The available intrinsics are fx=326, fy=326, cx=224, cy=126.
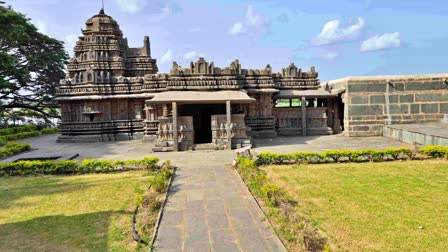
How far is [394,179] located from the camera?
8977 mm

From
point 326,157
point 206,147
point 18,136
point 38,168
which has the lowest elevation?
point 38,168

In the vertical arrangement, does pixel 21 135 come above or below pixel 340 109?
below

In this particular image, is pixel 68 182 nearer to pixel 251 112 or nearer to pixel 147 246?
pixel 147 246

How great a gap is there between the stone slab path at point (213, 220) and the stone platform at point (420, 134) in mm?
9346

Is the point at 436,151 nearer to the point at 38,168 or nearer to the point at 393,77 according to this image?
the point at 393,77

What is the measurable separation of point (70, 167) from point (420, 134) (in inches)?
577

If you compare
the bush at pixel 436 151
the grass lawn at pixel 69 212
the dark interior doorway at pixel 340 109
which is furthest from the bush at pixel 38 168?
the dark interior doorway at pixel 340 109

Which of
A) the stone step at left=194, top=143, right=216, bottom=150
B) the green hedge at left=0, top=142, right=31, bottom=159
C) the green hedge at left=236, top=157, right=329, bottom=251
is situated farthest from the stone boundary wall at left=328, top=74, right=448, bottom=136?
the green hedge at left=0, top=142, right=31, bottom=159

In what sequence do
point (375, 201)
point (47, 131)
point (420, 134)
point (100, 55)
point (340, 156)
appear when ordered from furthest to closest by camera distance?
point (47, 131)
point (100, 55)
point (420, 134)
point (340, 156)
point (375, 201)

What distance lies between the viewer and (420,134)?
579 inches

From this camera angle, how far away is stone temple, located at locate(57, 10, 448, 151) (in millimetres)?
16188

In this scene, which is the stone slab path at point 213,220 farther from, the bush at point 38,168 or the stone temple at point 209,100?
the stone temple at point 209,100

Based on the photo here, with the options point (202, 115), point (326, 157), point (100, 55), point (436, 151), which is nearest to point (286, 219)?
point (326, 157)

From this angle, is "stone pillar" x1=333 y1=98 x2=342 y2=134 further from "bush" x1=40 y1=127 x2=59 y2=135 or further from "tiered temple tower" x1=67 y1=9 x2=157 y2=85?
"bush" x1=40 y1=127 x2=59 y2=135
